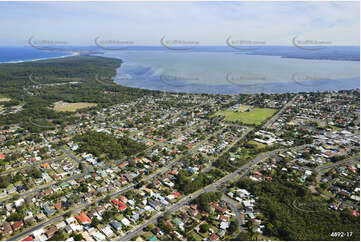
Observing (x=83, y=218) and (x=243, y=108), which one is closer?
(x=83, y=218)

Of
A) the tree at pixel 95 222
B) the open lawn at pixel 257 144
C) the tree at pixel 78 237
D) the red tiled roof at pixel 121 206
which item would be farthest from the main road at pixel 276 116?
the tree at pixel 78 237

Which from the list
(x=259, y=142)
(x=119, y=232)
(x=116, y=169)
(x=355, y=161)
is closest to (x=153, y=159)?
(x=116, y=169)

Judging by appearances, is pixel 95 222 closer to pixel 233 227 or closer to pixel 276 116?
pixel 233 227

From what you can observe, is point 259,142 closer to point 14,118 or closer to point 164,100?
point 164,100

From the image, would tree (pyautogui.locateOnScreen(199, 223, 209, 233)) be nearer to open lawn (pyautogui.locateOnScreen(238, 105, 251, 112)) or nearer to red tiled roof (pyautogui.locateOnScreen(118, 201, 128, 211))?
red tiled roof (pyautogui.locateOnScreen(118, 201, 128, 211))

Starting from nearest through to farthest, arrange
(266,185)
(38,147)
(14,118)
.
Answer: (266,185) < (38,147) < (14,118)

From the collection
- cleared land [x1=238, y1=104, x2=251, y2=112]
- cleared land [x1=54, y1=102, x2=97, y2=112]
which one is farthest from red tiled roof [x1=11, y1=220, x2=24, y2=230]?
cleared land [x1=238, y1=104, x2=251, y2=112]

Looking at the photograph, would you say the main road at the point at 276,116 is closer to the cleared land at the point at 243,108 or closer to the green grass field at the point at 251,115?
the green grass field at the point at 251,115

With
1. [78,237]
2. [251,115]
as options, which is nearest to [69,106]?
[251,115]
